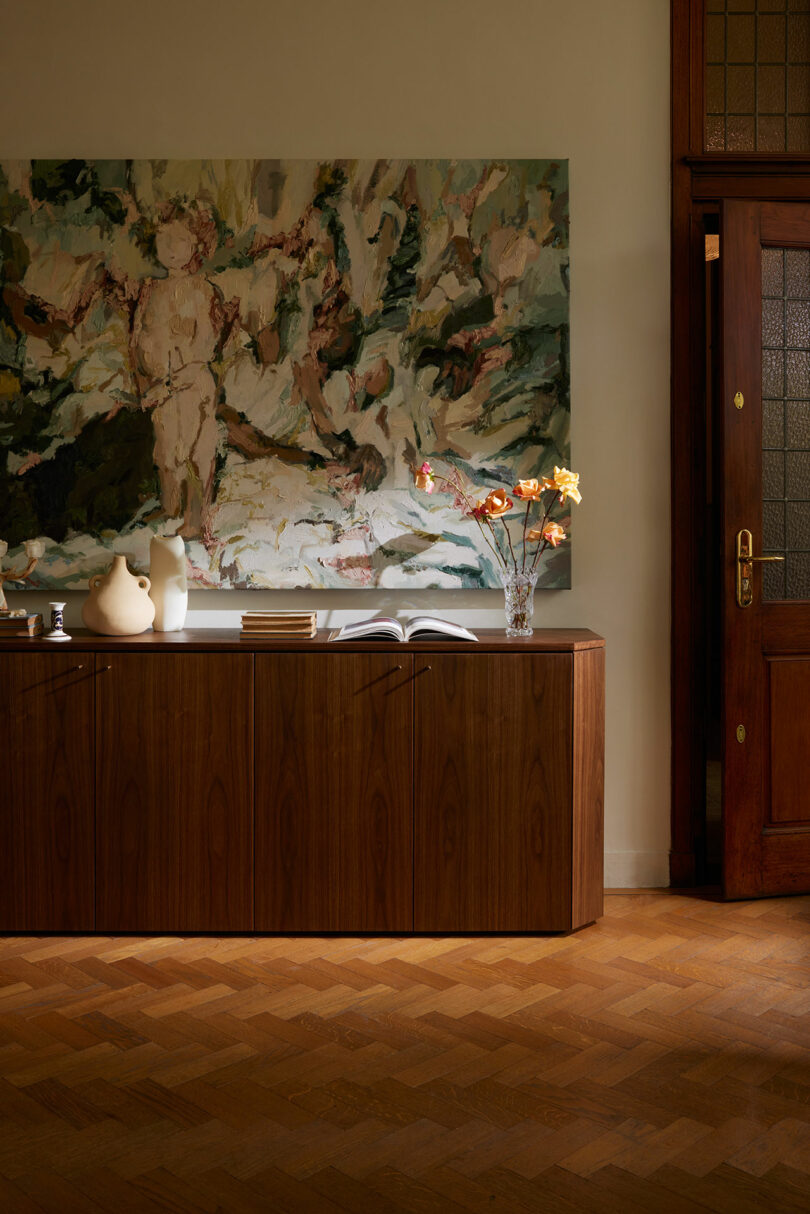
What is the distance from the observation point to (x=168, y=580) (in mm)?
A: 3260

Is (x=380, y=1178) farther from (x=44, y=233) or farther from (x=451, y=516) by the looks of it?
(x=44, y=233)

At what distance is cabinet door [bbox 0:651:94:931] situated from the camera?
3055mm

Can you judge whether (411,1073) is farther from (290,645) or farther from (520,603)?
(520,603)

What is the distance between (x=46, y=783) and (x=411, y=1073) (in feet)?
4.73

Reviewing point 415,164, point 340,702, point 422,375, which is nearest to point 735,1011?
point 340,702

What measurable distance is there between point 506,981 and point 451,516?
1486 mm

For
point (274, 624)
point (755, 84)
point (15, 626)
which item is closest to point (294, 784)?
point (274, 624)

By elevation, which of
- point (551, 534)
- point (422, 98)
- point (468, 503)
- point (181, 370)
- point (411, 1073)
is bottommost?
point (411, 1073)

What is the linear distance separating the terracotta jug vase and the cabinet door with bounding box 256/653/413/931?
44cm

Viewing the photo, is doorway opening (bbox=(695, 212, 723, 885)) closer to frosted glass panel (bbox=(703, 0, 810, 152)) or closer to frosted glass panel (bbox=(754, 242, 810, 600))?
frosted glass panel (bbox=(754, 242, 810, 600))

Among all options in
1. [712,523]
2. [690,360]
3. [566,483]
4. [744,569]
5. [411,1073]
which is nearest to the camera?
[411,1073]

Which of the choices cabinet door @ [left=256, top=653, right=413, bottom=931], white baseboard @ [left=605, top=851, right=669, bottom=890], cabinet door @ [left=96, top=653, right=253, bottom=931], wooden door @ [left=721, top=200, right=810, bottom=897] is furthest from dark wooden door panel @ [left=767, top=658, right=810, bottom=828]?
cabinet door @ [left=96, top=653, right=253, bottom=931]

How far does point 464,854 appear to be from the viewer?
9.98 ft

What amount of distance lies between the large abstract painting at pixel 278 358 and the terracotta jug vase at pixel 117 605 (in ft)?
0.93
